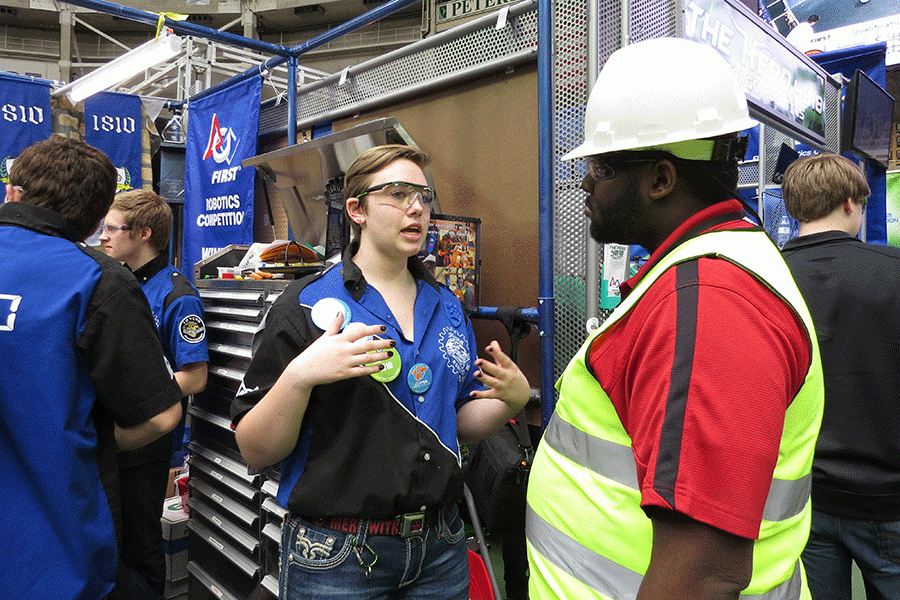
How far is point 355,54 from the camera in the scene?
63.6 feet

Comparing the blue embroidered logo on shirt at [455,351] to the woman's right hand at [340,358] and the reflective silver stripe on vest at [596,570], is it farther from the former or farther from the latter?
the reflective silver stripe on vest at [596,570]

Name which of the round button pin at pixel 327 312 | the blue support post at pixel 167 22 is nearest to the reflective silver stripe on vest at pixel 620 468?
the round button pin at pixel 327 312

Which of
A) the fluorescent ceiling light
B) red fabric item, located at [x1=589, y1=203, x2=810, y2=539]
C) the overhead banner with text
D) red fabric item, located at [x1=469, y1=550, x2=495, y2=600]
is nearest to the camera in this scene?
red fabric item, located at [x1=589, y1=203, x2=810, y2=539]

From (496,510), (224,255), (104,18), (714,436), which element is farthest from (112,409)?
(104,18)

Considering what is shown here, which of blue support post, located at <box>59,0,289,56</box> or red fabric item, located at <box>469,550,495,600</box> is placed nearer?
red fabric item, located at <box>469,550,495,600</box>

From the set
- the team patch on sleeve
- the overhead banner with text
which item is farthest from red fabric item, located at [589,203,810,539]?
the overhead banner with text

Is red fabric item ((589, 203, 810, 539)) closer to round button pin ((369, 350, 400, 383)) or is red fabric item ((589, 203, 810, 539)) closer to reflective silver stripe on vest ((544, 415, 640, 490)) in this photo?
reflective silver stripe on vest ((544, 415, 640, 490))

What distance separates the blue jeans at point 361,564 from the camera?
142 centimetres

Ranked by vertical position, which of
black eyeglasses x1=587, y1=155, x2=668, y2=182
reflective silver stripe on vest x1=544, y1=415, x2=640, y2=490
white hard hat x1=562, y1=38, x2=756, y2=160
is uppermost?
white hard hat x1=562, y1=38, x2=756, y2=160

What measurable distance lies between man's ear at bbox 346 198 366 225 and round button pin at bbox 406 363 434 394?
483 mm

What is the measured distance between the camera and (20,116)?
5.65 meters

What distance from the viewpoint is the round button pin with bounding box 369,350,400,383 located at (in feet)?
4.79

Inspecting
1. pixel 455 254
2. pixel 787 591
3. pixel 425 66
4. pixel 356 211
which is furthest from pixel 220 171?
pixel 787 591

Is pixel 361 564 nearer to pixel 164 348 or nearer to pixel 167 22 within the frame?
pixel 164 348
